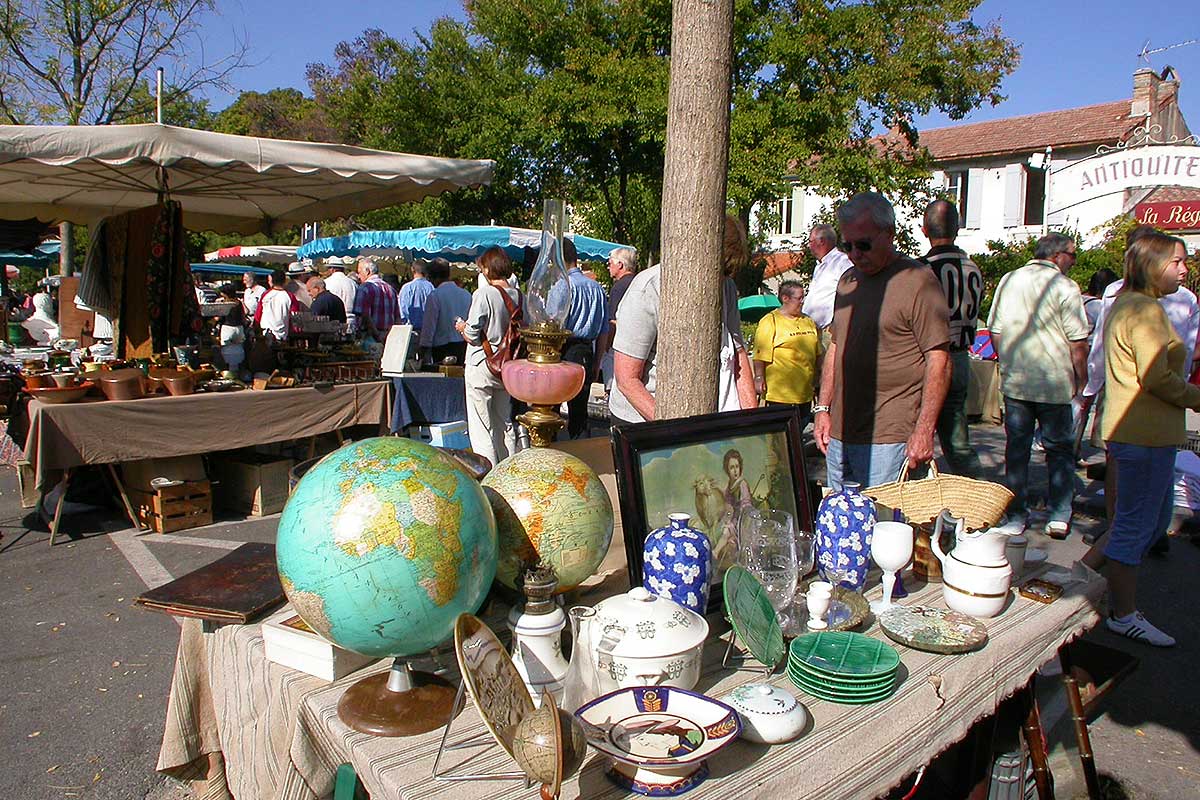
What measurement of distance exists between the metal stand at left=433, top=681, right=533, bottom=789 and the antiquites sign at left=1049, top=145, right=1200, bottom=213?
7.66 m

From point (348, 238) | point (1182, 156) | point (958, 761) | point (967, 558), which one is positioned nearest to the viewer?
point (967, 558)

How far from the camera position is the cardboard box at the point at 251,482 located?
18.3 feet

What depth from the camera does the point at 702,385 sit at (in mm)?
2586

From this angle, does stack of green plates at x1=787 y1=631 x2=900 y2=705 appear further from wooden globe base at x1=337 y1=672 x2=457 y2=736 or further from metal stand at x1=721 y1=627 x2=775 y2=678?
wooden globe base at x1=337 y1=672 x2=457 y2=736

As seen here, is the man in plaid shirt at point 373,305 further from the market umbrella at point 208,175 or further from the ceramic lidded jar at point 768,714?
the ceramic lidded jar at point 768,714


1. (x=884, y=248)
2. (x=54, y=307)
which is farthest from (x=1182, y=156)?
(x=54, y=307)

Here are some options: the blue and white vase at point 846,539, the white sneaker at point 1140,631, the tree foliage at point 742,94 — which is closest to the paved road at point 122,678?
the white sneaker at point 1140,631

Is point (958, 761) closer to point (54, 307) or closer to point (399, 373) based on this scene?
point (399, 373)

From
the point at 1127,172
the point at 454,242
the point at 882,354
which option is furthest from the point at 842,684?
the point at 454,242

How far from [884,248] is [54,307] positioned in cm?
1695

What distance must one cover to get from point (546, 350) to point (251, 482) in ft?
13.8

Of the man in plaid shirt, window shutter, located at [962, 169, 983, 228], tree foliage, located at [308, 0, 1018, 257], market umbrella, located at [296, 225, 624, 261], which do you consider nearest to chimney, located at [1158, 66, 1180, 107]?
window shutter, located at [962, 169, 983, 228]

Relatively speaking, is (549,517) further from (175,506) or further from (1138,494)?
(175,506)

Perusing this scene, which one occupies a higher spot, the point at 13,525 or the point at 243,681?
the point at 243,681
